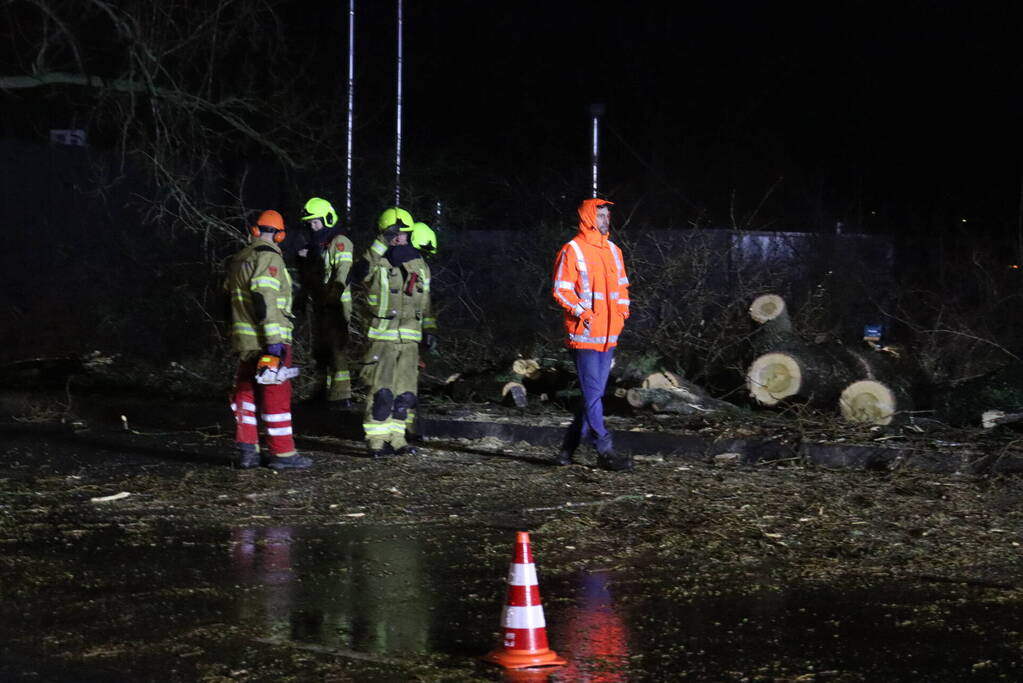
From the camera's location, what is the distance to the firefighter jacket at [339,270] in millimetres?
11859

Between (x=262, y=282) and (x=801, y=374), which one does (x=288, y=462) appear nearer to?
(x=262, y=282)

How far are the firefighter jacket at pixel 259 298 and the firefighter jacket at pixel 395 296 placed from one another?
2.36 ft

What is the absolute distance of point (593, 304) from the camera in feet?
31.6

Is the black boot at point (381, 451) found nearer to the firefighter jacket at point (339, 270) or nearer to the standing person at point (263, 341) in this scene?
the standing person at point (263, 341)

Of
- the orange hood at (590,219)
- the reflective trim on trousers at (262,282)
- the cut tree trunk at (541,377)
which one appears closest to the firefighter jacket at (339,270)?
the cut tree trunk at (541,377)

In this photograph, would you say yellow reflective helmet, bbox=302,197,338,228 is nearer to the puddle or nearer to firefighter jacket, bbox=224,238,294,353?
firefighter jacket, bbox=224,238,294,353

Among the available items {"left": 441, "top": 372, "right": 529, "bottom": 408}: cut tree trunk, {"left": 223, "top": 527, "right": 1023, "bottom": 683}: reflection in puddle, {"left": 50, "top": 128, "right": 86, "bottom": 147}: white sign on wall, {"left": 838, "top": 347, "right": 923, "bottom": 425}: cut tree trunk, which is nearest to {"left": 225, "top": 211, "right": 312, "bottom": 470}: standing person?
{"left": 223, "top": 527, "right": 1023, "bottom": 683}: reflection in puddle

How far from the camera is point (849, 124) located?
104 ft

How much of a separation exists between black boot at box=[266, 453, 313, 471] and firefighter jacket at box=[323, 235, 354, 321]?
2.33 metres

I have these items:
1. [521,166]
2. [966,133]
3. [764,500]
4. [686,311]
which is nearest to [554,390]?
[686,311]

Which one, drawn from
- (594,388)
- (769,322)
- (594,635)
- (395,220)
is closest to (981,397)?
(769,322)

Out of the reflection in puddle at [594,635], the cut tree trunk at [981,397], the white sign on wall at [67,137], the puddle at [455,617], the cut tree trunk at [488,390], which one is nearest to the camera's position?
the reflection in puddle at [594,635]

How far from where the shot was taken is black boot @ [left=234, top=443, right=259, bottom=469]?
985cm

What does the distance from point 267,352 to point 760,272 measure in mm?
7366
